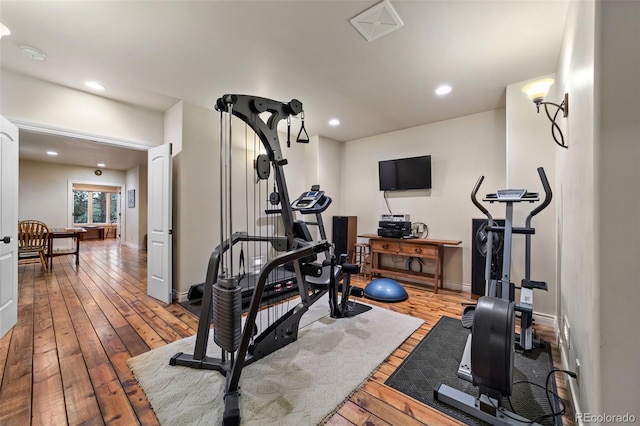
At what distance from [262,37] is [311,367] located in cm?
260

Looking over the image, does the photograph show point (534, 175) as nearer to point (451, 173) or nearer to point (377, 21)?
point (451, 173)

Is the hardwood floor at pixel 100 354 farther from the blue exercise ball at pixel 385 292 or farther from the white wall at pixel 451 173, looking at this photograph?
the white wall at pixel 451 173

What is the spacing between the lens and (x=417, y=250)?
396 centimetres

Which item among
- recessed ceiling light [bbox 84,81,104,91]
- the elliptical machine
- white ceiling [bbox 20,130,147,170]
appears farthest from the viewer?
white ceiling [bbox 20,130,147,170]

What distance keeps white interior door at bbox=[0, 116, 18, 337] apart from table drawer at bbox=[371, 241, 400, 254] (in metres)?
4.25

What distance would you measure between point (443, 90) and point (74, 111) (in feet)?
14.0

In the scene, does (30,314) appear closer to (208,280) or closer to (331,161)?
(208,280)

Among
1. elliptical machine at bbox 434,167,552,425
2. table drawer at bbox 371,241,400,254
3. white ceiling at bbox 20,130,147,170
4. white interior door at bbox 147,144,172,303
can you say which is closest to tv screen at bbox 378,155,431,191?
table drawer at bbox 371,241,400,254

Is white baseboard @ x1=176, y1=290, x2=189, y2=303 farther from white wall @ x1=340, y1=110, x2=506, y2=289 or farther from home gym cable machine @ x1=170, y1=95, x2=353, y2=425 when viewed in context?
white wall @ x1=340, y1=110, x2=506, y2=289

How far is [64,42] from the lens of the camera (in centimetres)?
220

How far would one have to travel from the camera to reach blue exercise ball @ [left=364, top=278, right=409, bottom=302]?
3.39 m

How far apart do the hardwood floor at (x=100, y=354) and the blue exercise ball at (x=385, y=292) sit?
0.43ft

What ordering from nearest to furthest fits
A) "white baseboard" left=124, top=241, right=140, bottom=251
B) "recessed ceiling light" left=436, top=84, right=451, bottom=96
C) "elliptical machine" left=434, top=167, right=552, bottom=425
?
1. "elliptical machine" left=434, top=167, right=552, bottom=425
2. "recessed ceiling light" left=436, top=84, right=451, bottom=96
3. "white baseboard" left=124, top=241, right=140, bottom=251

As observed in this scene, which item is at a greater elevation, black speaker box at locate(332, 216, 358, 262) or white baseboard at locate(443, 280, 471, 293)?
black speaker box at locate(332, 216, 358, 262)
